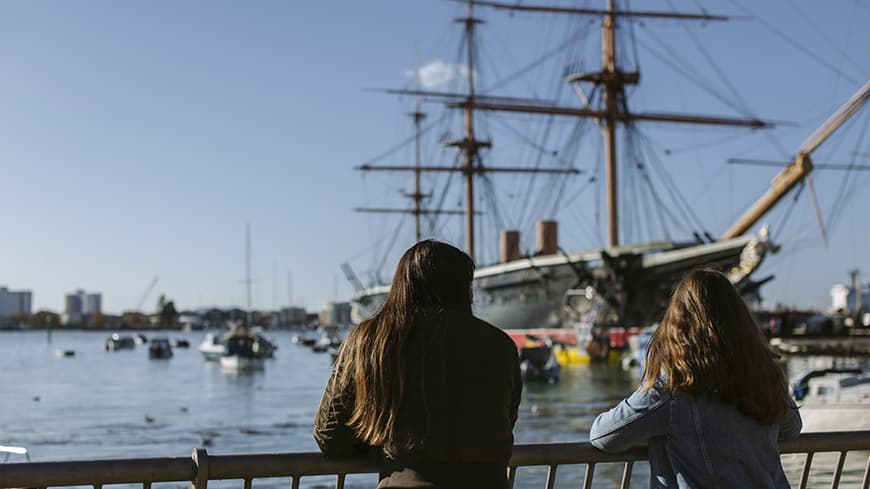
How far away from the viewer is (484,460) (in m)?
3.74

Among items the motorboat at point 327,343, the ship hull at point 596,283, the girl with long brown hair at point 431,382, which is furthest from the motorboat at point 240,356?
the girl with long brown hair at point 431,382

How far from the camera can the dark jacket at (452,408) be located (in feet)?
12.1

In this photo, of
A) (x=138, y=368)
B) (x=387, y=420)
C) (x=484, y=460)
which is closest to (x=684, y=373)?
(x=484, y=460)

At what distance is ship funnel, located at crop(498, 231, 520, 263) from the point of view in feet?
278

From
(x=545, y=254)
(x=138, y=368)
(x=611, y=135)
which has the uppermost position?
(x=611, y=135)

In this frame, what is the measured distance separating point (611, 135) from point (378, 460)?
59.5 metres

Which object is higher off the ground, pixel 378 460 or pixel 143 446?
pixel 378 460

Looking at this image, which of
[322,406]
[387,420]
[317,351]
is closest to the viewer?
[387,420]

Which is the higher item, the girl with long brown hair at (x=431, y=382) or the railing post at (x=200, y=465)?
the girl with long brown hair at (x=431, y=382)

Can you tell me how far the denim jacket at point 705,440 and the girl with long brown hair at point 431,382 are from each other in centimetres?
56

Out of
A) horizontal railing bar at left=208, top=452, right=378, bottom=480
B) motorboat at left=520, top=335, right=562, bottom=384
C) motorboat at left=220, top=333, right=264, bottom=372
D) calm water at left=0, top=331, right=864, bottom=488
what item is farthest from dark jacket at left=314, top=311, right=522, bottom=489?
motorboat at left=220, top=333, right=264, bottom=372

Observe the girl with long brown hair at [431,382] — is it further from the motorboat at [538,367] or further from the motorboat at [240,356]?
the motorboat at [240,356]

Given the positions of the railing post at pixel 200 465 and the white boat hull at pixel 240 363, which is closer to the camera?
the railing post at pixel 200 465

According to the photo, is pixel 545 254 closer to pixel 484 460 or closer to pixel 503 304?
pixel 503 304
